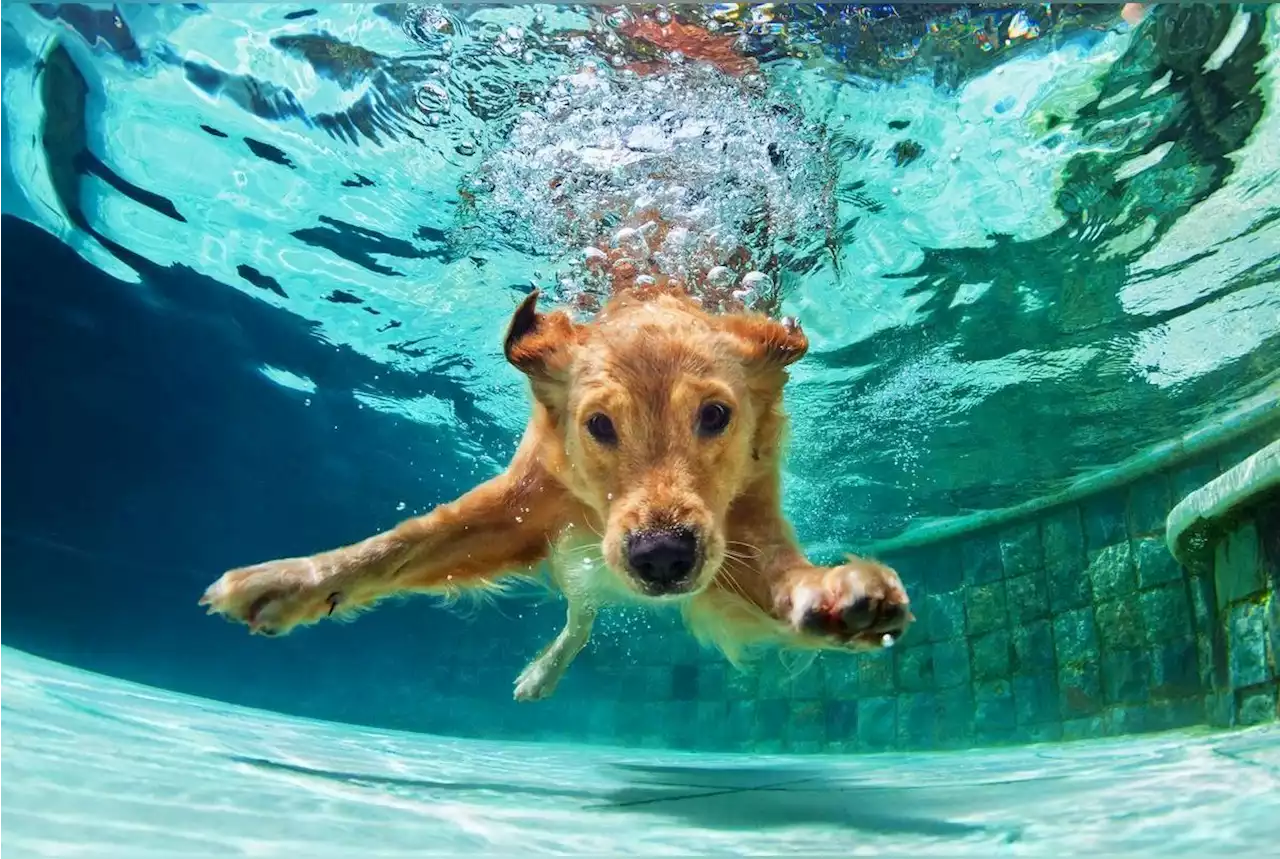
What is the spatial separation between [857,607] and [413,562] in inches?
94.0

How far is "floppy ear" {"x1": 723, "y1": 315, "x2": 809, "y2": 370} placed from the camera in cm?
436

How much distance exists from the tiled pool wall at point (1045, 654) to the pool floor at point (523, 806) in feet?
12.2

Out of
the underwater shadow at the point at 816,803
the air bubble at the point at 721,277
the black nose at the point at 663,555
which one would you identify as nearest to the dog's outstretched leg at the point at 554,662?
→ the underwater shadow at the point at 816,803

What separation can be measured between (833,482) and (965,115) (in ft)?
35.0

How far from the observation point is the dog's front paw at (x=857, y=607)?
272cm

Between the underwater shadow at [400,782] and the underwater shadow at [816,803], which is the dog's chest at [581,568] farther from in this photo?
the underwater shadow at [400,782]

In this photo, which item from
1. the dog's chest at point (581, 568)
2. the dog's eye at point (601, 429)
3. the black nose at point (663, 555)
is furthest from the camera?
the dog's chest at point (581, 568)

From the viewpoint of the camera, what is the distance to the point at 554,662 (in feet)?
23.3

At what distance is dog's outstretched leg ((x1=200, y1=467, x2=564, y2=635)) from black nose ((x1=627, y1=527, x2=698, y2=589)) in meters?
1.42

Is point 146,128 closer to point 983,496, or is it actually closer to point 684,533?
point 684,533

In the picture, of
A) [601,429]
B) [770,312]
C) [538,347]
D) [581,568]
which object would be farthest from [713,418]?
[770,312]

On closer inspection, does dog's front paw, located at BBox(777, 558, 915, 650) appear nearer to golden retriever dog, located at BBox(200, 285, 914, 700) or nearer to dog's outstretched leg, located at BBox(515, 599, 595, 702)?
golden retriever dog, located at BBox(200, 285, 914, 700)

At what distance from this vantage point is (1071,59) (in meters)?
5.55

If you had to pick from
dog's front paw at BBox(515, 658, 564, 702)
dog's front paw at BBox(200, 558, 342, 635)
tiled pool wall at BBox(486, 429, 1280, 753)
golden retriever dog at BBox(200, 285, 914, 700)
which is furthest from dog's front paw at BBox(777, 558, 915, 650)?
tiled pool wall at BBox(486, 429, 1280, 753)
